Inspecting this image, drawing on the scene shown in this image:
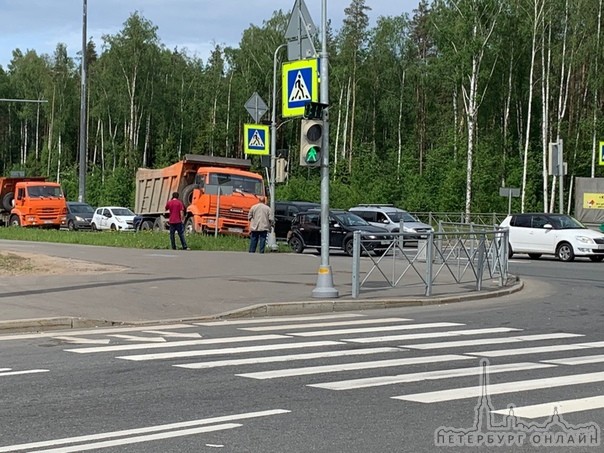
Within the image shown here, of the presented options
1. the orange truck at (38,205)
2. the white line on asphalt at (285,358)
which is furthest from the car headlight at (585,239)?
the orange truck at (38,205)

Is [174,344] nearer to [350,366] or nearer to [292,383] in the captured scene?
[350,366]

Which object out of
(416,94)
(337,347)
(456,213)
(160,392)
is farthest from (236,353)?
(416,94)

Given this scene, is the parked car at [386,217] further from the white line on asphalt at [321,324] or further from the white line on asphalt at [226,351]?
the white line on asphalt at [226,351]

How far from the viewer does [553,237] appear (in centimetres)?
3028

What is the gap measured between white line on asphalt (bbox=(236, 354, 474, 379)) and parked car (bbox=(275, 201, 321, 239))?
25643 millimetres

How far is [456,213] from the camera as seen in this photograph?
52.3 m

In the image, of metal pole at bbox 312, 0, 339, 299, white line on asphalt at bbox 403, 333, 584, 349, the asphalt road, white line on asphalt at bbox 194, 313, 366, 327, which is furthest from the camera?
metal pole at bbox 312, 0, 339, 299

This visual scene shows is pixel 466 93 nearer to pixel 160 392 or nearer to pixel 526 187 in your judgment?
pixel 526 187

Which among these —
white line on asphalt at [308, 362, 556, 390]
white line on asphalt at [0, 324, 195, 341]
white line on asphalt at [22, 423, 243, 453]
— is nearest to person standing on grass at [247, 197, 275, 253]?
white line on asphalt at [0, 324, 195, 341]

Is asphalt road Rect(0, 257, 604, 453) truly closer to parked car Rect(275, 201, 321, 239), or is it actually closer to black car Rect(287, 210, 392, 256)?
black car Rect(287, 210, 392, 256)

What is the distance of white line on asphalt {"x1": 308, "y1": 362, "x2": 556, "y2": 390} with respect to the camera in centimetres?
845

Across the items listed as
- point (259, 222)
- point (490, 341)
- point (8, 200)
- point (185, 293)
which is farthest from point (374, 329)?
point (8, 200)

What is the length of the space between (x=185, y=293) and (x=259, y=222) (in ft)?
33.4

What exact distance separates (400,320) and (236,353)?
14.4ft
